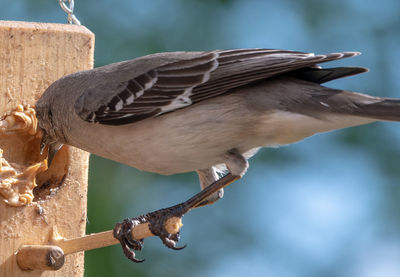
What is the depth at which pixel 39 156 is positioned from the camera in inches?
178

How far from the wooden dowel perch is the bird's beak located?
1.84 feet

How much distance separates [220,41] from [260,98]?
8.06ft

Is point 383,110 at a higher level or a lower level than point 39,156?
higher

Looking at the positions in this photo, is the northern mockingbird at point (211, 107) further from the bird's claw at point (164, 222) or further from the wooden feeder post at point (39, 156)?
the wooden feeder post at point (39, 156)

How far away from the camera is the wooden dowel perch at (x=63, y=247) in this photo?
13.1 feet

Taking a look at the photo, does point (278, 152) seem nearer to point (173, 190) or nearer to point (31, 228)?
point (173, 190)

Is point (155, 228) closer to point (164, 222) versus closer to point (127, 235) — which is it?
point (164, 222)

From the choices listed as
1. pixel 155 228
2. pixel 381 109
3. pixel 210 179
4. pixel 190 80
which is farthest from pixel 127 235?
pixel 381 109

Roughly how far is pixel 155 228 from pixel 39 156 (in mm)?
928

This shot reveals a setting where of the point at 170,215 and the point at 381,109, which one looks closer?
the point at 381,109

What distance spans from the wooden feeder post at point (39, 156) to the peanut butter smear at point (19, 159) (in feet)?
0.04

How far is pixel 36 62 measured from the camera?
14.4 ft

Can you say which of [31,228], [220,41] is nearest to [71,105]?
[31,228]

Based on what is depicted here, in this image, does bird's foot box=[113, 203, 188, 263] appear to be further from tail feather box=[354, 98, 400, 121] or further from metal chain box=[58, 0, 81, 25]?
metal chain box=[58, 0, 81, 25]
